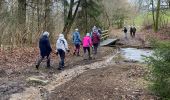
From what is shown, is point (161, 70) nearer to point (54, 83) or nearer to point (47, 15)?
point (54, 83)

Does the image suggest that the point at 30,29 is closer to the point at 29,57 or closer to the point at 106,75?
the point at 29,57

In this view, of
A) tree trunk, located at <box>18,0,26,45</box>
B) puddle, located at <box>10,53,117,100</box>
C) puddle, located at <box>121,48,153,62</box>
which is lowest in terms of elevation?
puddle, located at <box>10,53,117,100</box>

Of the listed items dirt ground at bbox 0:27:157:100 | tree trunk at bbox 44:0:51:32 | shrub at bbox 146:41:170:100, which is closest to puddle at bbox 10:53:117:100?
dirt ground at bbox 0:27:157:100

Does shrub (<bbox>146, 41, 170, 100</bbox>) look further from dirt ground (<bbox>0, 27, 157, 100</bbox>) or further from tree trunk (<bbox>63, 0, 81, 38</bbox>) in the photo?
tree trunk (<bbox>63, 0, 81, 38</bbox>)

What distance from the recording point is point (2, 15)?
23.4 m

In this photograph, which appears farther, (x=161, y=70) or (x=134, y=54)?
(x=134, y=54)

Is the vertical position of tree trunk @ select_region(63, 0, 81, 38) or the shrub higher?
tree trunk @ select_region(63, 0, 81, 38)

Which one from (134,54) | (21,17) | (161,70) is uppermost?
(21,17)

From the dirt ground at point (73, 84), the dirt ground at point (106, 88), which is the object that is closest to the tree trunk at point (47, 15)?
the dirt ground at point (73, 84)

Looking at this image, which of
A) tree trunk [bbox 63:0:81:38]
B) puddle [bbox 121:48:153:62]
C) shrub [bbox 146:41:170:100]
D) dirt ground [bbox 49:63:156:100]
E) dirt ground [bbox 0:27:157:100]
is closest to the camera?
shrub [bbox 146:41:170:100]

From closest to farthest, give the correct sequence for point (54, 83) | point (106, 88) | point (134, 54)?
1. point (106, 88)
2. point (54, 83)
3. point (134, 54)

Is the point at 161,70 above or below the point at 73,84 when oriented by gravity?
above

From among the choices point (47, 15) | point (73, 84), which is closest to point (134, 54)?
point (47, 15)

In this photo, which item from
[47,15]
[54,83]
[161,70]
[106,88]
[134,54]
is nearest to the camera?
[161,70]
